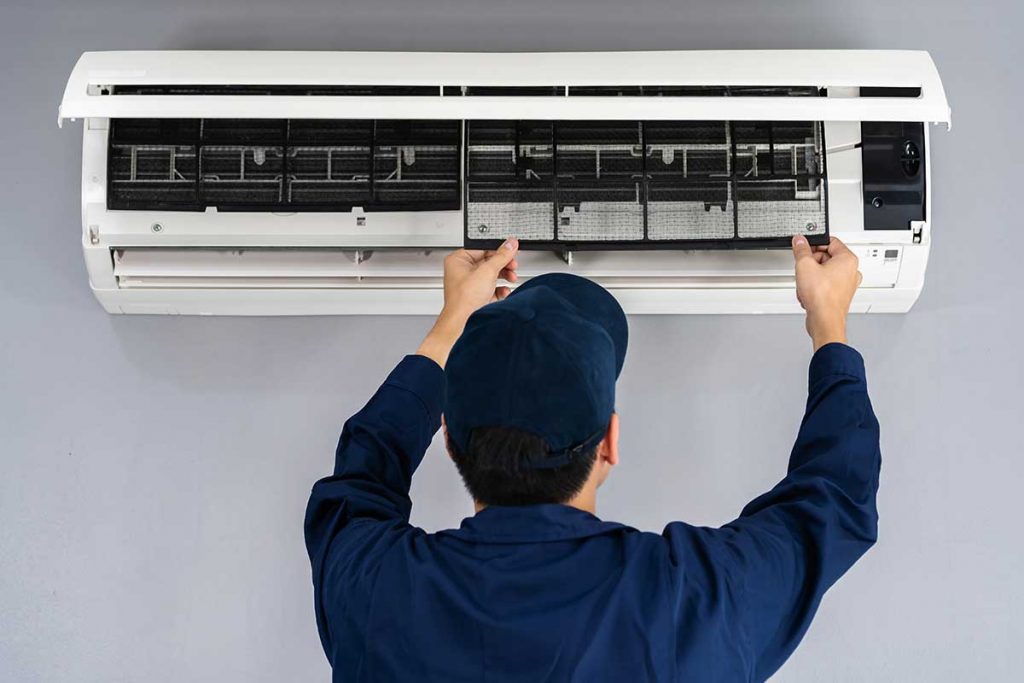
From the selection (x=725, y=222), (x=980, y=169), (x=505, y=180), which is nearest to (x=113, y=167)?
(x=505, y=180)

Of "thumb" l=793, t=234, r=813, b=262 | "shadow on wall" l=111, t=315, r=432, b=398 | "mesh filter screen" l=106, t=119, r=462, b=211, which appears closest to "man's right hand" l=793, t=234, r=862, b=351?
"thumb" l=793, t=234, r=813, b=262

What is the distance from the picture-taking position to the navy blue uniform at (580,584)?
1.03 metres

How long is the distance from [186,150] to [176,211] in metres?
0.10

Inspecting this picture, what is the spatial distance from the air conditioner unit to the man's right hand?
187 mm

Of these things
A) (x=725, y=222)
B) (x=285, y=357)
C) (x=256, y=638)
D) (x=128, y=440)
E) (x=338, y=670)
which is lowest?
(x=256, y=638)

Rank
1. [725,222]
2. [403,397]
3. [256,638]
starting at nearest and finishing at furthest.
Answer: [403,397], [725,222], [256,638]

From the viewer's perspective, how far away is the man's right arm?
3.53 feet

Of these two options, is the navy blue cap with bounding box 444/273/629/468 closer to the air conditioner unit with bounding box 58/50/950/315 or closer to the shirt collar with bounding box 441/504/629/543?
the shirt collar with bounding box 441/504/629/543

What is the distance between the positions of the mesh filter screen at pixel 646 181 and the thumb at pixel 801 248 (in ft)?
0.42

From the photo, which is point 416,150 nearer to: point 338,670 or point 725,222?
point 725,222

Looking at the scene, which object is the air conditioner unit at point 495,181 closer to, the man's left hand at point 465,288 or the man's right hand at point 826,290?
the man's left hand at point 465,288

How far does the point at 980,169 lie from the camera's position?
1860 millimetres

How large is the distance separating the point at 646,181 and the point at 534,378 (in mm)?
699

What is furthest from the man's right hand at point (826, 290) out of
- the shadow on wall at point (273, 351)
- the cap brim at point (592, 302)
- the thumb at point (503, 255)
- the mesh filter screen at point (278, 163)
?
the shadow on wall at point (273, 351)
